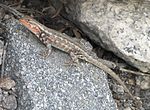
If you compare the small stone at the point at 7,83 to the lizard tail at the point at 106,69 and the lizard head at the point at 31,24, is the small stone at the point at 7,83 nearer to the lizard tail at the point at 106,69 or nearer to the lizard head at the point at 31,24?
the lizard head at the point at 31,24

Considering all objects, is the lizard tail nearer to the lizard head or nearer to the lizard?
the lizard

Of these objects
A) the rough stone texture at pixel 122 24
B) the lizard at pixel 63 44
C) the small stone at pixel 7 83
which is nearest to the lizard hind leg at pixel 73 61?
the lizard at pixel 63 44

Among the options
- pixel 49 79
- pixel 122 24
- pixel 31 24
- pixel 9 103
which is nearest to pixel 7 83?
pixel 9 103

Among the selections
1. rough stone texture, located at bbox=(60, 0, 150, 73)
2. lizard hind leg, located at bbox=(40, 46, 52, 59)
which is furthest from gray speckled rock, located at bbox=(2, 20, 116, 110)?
rough stone texture, located at bbox=(60, 0, 150, 73)

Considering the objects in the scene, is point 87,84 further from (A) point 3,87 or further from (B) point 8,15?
(B) point 8,15

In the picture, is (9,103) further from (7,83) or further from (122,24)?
(122,24)

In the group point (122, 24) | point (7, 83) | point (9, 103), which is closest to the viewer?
point (9, 103)
